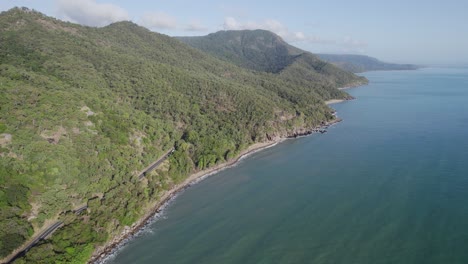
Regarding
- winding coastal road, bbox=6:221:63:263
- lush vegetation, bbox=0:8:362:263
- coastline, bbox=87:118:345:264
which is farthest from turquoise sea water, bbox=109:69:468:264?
winding coastal road, bbox=6:221:63:263

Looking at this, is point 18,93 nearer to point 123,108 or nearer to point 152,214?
point 123,108

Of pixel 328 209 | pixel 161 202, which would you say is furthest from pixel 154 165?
pixel 328 209

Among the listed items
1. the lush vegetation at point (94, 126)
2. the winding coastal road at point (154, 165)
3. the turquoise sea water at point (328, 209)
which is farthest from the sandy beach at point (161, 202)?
the winding coastal road at point (154, 165)

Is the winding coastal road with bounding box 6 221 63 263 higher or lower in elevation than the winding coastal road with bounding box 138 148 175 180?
lower

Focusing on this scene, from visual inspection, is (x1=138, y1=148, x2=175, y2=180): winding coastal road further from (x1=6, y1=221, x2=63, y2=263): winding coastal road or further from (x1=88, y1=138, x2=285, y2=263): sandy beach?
(x1=6, y1=221, x2=63, y2=263): winding coastal road

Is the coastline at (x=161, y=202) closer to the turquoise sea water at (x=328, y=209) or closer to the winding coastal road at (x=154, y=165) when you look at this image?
the turquoise sea water at (x=328, y=209)

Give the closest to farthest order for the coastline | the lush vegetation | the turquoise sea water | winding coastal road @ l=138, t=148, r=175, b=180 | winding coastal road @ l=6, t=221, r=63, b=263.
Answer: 1. winding coastal road @ l=6, t=221, r=63, b=263
2. the turquoise sea water
3. the coastline
4. the lush vegetation
5. winding coastal road @ l=138, t=148, r=175, b=180
